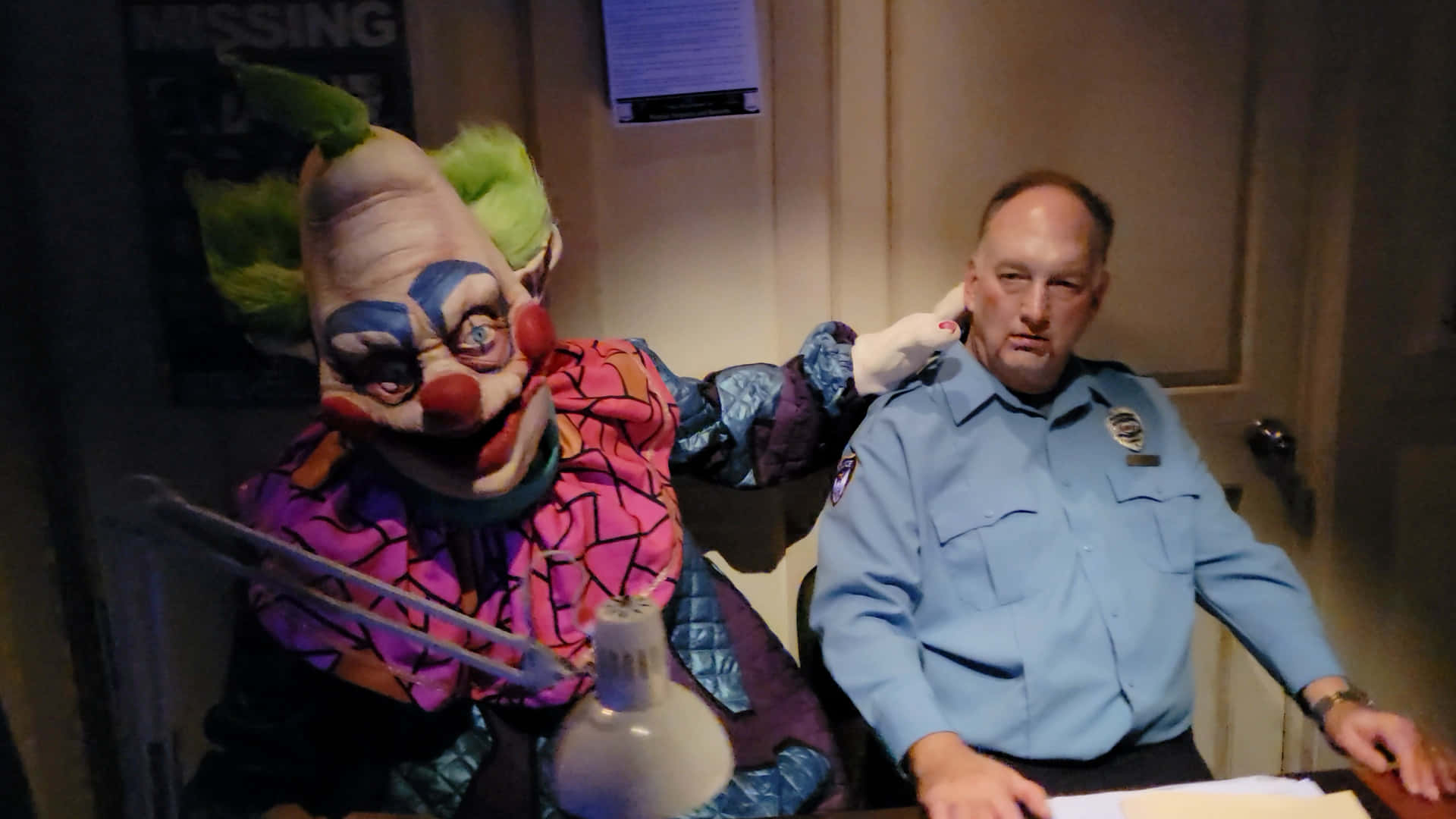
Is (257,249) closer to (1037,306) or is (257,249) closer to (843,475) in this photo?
(843,475)

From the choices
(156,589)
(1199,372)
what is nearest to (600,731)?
(156,589)

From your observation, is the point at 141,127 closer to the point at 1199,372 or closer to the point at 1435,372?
the point at 1199,372

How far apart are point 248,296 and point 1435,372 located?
152 centimetres

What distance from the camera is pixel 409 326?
878 mm

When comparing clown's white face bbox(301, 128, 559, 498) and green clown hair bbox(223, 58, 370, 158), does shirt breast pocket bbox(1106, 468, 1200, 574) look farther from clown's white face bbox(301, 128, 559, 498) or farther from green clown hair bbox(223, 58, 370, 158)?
green clown hair bbox(223, 58, 370, 158)

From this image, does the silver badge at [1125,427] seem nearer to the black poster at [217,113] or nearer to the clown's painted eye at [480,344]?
the clown's painted eye at [480,344]

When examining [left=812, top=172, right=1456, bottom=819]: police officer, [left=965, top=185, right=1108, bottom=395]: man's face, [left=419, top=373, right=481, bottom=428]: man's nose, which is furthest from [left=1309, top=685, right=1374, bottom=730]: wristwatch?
[left=419, top=373, right=481, bottom=428]: man's nose

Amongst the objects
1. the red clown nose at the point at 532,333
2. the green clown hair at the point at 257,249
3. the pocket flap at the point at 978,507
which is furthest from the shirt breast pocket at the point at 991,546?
the green clown hair at the point at 257,249

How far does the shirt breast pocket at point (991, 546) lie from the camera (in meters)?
1.10

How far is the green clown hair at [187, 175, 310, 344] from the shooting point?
93 cm

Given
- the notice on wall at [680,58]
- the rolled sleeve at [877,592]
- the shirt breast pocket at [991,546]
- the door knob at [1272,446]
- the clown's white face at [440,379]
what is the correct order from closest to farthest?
the clown's white face at [440,379], the rolled sleeve at [877,592], the shirt breast pocket at [991,546], the notice on wall at [680,58], the door knob at [1272,446]

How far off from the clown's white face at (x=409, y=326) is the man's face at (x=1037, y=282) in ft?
1.81

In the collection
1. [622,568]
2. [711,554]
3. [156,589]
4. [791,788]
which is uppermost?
[156,589]

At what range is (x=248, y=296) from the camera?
933mm
